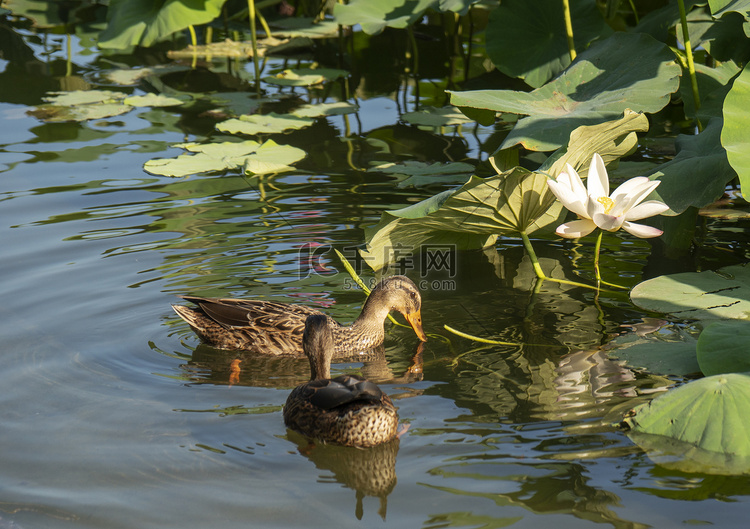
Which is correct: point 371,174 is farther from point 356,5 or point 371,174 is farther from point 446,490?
point 446,490

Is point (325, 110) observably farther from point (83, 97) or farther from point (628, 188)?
point (628, 188)

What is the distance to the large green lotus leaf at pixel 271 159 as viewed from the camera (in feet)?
24.8

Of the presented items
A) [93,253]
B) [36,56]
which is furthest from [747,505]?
[36,56]

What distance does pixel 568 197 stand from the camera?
4.66 m

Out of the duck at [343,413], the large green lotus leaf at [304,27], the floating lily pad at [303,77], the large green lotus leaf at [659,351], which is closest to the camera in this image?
the duck at [343,413]

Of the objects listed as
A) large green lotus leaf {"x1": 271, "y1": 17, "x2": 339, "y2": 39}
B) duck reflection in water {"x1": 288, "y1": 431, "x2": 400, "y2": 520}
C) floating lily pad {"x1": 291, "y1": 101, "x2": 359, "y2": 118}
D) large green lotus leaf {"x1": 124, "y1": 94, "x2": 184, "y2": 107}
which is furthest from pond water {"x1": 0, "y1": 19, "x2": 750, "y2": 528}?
large green lotus leaf {"x1": 271, "y1": 17, "x2": 339, "y2": 39}

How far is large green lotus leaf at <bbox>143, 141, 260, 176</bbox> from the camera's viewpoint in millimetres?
7473

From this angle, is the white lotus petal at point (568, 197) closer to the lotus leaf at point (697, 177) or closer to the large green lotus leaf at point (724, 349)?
the lotus leaf at point (697, 177)

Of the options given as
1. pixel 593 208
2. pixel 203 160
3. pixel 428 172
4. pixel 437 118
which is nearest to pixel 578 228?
pixel 593 208

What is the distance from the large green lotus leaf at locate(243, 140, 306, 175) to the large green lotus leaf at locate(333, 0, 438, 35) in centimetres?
190

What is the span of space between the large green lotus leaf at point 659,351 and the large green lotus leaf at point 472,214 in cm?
103

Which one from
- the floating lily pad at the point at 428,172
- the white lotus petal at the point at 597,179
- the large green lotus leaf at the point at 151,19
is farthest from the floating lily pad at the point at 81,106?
the white lotus petal at the point at 597,179

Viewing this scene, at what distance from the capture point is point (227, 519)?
3393mm

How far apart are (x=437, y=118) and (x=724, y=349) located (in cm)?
561
